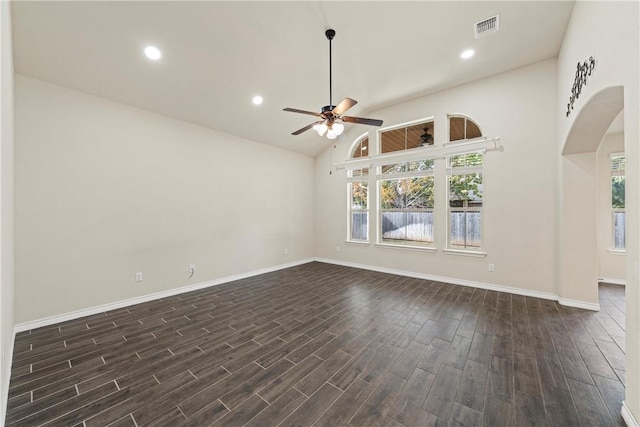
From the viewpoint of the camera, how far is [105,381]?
2.07 m

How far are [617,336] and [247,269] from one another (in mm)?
5562

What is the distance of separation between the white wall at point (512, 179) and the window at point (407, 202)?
289 mm

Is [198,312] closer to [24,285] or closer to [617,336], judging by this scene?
[24,285]

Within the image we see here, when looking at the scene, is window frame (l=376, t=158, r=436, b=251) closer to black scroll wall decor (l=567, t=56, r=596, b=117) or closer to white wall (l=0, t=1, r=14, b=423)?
black scroll wall decor (l=567, t=56, r=596, b=117)

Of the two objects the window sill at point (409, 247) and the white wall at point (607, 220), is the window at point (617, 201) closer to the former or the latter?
the white wall at point (607, 220)

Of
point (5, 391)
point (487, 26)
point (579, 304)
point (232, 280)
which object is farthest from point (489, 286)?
point (5, 391)

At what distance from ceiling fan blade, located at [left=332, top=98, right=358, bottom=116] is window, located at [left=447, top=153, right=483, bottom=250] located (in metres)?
2.93

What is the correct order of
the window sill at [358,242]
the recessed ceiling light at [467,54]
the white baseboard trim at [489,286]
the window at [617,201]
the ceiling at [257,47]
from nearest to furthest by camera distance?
the ceiling at [257,47] → the white baseboard trim at [489,286] → the recessed ceiling light at [467,54] → the window at [617,201] → the window sill at [358,242]

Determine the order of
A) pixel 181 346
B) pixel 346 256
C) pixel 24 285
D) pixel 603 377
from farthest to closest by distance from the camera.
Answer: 1. pixel 346 256
2. pixel 24 285
3. pixel 181 346
4. pixel 603 377

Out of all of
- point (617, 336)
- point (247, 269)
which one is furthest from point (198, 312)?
point (617, 336)

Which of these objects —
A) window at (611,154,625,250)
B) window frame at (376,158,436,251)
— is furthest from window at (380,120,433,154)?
window at (611,154,625,250)

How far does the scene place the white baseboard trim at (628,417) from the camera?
1.54m

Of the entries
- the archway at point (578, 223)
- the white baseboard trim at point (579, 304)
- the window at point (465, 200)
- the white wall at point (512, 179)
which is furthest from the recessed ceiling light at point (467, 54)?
the white baseboard trim at point (579, 304)

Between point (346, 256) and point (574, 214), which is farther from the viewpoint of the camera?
point (346, 256)
